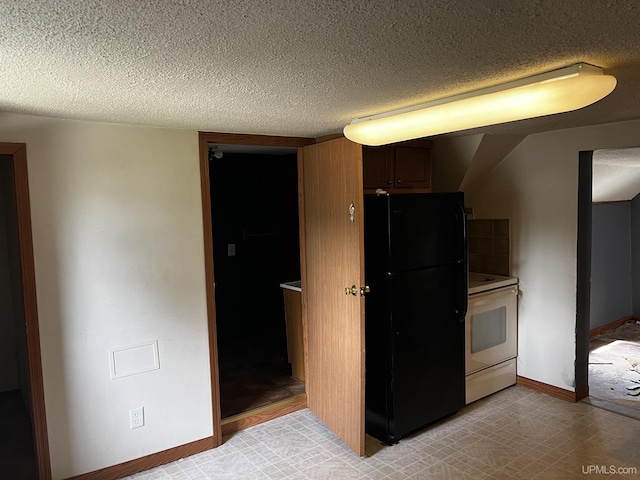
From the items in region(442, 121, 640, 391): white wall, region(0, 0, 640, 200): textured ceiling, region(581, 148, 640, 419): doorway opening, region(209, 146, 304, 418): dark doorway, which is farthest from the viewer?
region(209, 146, 304, 418): dark doorway

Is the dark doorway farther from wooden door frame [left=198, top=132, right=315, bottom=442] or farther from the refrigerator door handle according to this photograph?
the refrigerator door handle

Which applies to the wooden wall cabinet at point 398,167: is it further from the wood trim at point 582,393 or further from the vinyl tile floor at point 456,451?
the wood trim at point 582,393

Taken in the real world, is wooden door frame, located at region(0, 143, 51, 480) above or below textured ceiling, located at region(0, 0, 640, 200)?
below

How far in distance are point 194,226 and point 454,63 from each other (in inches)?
73.7

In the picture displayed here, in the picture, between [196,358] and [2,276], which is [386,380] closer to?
[196,358]

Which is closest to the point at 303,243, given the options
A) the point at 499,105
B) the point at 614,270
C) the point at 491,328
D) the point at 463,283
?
the point at 463,283

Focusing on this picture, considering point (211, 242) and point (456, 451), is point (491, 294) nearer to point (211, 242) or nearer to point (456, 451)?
point (456, 451)

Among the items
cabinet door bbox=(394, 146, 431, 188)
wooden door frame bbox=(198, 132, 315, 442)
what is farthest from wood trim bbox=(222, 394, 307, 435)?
cabinet door bbox=(394, 146, 431, 188)

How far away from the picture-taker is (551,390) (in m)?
3.57

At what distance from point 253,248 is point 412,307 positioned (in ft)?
8.20

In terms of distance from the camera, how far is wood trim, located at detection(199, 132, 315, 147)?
9.52 feet

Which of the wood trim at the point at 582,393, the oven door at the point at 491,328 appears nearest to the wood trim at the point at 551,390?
the wood trim at the point at 582,393

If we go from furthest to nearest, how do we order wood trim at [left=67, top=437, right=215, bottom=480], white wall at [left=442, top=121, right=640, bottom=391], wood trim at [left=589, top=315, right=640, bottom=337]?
wood trim at [left=589, top=315, right=640, bottom=337] < white wall at [left=442, top=121, right=640, bottom=391] < wood trim at [left=67, top=437, right=215, bottom=480]

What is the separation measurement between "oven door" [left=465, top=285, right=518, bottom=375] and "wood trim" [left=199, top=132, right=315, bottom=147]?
5.62 feet
